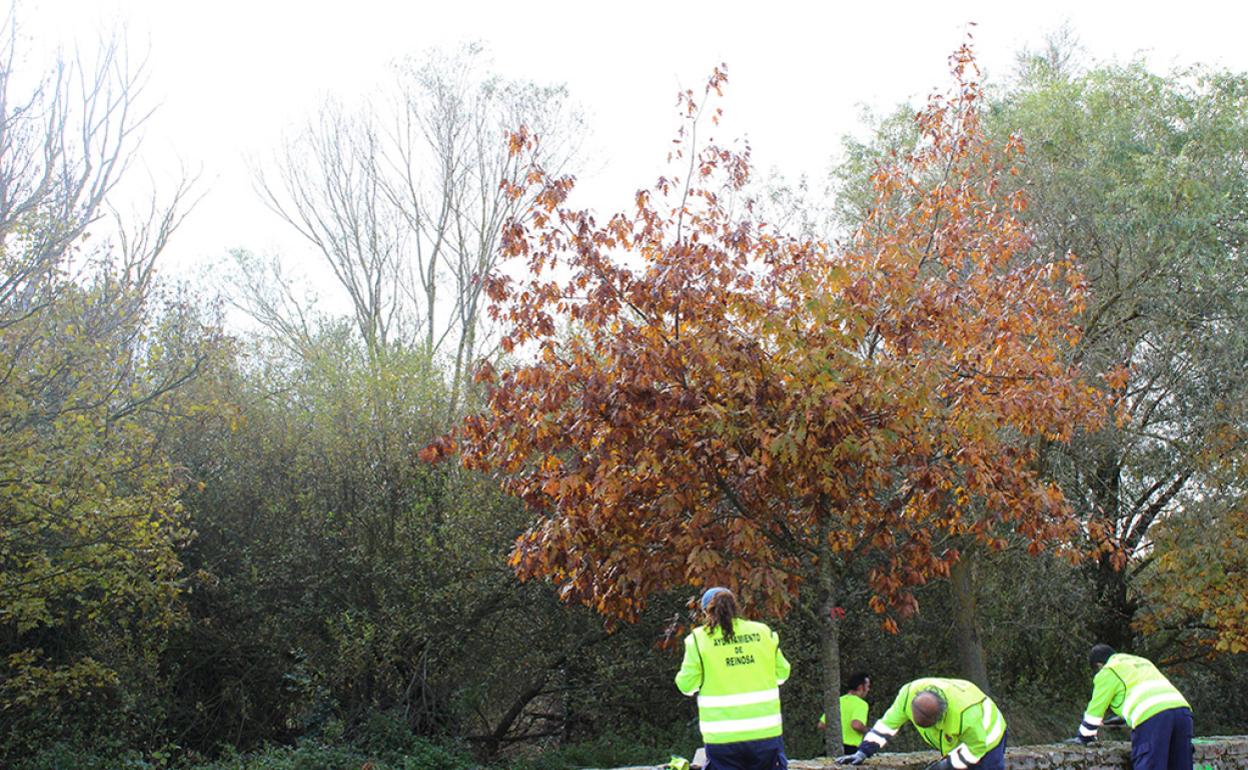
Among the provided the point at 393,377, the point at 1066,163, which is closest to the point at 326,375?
the point at 393,377

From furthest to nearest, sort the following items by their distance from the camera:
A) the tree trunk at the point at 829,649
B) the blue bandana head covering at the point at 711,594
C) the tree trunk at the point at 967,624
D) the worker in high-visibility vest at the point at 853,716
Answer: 1. the tree trunk at the point at 967,624
2. the worker in high-visibility vest at the point at 853,716
3. the tree trunk at the point at 829,649
4. the blue bandana head covering at the point at 711,594

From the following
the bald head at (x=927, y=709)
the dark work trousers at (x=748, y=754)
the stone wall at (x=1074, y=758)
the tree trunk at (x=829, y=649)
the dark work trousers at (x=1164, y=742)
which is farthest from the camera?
the tree trunk at (x=829, y=649)

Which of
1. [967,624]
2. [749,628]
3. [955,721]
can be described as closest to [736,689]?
[749,628]

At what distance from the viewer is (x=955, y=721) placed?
697 cm

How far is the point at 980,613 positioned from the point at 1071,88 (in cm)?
813

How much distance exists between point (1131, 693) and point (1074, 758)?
0.87 metres

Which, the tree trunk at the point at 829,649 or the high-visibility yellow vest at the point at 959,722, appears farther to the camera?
the tree trunk at the point at 829,649

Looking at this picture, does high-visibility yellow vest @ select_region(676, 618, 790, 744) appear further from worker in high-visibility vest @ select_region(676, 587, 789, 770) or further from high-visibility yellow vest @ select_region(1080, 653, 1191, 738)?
high-visibility yellow vest @ select_region(1080, 653, 1191, 738)

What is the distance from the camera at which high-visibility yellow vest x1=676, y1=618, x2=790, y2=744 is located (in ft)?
20.3

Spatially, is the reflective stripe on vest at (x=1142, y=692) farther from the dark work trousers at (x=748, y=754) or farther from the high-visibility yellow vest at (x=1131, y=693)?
the dark work trousers at (x=748, y=754)

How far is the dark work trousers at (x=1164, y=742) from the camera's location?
7.98 meters

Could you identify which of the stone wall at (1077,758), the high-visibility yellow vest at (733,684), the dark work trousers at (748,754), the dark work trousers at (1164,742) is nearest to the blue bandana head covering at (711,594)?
the high-visibility yellow vest at (733,684)

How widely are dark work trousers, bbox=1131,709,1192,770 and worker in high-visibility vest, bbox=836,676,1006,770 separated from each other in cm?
173

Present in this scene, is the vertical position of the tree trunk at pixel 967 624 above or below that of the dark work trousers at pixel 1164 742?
above
